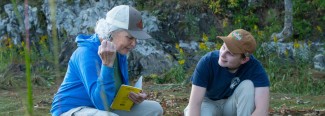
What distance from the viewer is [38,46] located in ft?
37.9

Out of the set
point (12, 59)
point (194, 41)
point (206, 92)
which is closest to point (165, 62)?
point (194, 41)

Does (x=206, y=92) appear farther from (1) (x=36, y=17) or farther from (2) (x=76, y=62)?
(1) (x=36, y=17)

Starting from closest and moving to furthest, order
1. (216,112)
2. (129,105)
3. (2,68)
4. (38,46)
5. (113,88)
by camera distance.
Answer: (113,88), (129,105), (216,112), (2,68), (38,46)

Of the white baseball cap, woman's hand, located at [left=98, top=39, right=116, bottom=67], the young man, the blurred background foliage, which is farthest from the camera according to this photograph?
the blurred background foliage

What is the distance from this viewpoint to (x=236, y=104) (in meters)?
4.40

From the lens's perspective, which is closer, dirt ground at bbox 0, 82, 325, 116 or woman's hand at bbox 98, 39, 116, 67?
woman's hand at bbox 98, 39, 116, 67

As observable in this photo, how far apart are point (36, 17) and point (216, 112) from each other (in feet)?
25.5

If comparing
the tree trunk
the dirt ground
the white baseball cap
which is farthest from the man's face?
the tree trunk

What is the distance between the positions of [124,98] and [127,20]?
1.62 feet

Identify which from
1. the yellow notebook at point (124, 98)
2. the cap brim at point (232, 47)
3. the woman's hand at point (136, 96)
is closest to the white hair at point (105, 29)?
the yellow notebook at point (124, 98)

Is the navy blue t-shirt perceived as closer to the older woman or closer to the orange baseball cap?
the orange baseball cap

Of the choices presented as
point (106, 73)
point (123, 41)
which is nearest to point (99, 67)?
point (106, 73)

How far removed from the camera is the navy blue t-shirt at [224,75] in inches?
171

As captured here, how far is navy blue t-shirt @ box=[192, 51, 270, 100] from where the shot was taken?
4355 mm
